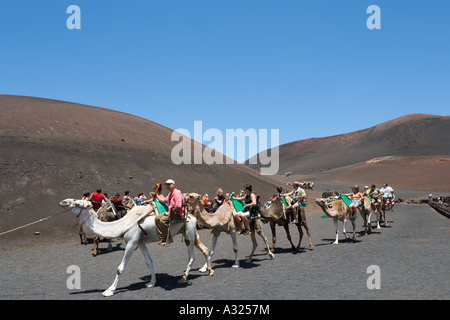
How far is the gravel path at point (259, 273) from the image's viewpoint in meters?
9.73

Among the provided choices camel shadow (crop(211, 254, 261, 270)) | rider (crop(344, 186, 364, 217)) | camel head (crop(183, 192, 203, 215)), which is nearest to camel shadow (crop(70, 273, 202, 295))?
camel shadow (crop(211, 254, 261, 270))

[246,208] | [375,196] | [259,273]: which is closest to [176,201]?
[246,208]

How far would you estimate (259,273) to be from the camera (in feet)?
39.5

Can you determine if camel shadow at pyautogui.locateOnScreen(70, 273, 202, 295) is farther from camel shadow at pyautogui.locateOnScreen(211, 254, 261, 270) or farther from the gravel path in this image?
camel shadow at pyautogui.locateOnScreen(211, 254, 261, 270)

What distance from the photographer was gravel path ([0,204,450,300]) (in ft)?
31.9

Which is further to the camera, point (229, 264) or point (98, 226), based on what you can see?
point (229, 264)

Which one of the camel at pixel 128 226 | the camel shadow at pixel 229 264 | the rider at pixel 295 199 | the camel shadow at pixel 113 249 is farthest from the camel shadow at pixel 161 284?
the camel shadow at pixel 113 249

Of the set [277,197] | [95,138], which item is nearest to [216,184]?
[95,138]

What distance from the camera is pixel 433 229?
23328 millimetres

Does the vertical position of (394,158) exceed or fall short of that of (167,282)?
it exceeds it

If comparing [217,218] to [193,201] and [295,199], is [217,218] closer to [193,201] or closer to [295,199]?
[193,201]
